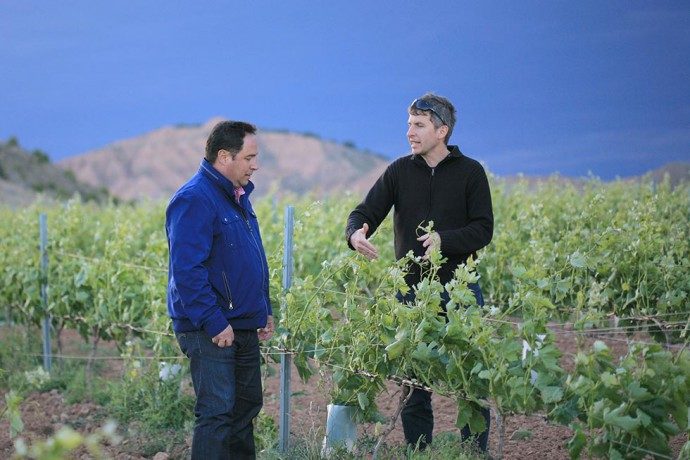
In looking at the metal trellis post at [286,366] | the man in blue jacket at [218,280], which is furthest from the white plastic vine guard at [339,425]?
the man in blue jacket at [218,280]

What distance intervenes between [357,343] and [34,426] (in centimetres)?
252

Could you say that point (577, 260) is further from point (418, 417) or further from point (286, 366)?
point (286, 366)

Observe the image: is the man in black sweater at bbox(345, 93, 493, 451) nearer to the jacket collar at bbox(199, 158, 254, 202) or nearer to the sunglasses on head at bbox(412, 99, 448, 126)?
the sunglasses on head at bbox(412, 99, 448, 126)

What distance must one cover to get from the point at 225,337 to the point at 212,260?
323 millimetres

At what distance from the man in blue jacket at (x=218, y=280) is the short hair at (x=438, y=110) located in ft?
2.63

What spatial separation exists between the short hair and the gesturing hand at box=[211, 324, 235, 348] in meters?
1.34

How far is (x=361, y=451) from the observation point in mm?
4352

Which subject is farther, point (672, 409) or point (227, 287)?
point (227, 287)

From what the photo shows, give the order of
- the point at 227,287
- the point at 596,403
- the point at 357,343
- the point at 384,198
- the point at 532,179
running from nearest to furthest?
the point at 596,403
the point at 227,287
the point at 357,343
the point at 384,198
the point at 532,179

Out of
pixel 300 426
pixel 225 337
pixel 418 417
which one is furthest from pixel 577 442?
pixel 300 426

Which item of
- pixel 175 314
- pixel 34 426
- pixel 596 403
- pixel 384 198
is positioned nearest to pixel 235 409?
pixel 175 314

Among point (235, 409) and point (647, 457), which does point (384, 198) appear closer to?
point (235, 409)

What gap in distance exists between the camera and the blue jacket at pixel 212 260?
11.9 feet

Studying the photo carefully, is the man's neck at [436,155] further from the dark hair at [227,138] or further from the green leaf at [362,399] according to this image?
the green leaf at [362,399]
